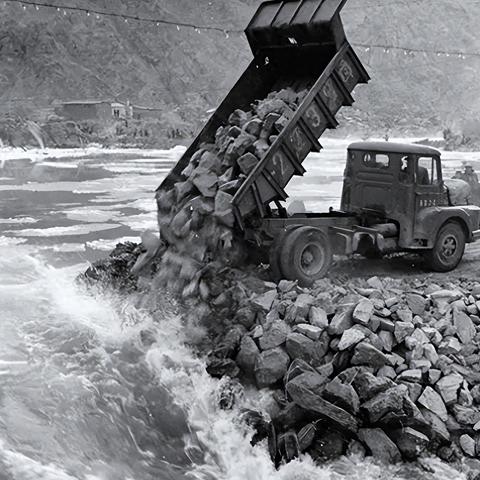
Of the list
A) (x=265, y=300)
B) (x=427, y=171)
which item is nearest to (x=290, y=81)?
(x=427, y=171)

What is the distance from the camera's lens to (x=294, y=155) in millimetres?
9359

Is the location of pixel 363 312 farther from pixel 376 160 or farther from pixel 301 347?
pixel 376 160

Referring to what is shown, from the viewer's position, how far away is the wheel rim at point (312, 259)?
9.29m

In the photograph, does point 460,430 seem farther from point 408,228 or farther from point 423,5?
point 423,5

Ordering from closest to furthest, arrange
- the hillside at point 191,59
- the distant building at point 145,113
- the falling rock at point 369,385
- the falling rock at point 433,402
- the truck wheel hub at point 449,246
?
the falling rock at point 369,385, the falling rock at point 433,402, the truck wheel hub at point 449,246, the distant building at point 145,113, the hillside at point 191,59

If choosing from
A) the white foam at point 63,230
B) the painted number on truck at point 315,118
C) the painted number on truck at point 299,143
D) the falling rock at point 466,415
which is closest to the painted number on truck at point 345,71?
the painted number on truck at point 315,118

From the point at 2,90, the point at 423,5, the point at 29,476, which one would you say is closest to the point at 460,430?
the point at 29,476

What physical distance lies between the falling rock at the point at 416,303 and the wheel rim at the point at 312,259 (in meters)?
1.46

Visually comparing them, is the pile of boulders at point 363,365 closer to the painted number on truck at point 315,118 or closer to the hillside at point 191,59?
the painted number on truck at point 315,118

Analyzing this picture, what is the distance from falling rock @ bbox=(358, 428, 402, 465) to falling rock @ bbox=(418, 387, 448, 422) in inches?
24.9

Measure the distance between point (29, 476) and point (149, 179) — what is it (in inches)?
1005

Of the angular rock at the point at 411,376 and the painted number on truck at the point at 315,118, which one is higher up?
the painted number on truck at the point at 315,118

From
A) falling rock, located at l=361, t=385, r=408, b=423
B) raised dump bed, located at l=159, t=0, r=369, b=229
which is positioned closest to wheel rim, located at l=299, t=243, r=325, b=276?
raised dump bed, located at l=159, t=0, r=369, b=229

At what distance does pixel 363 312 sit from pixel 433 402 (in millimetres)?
1267
